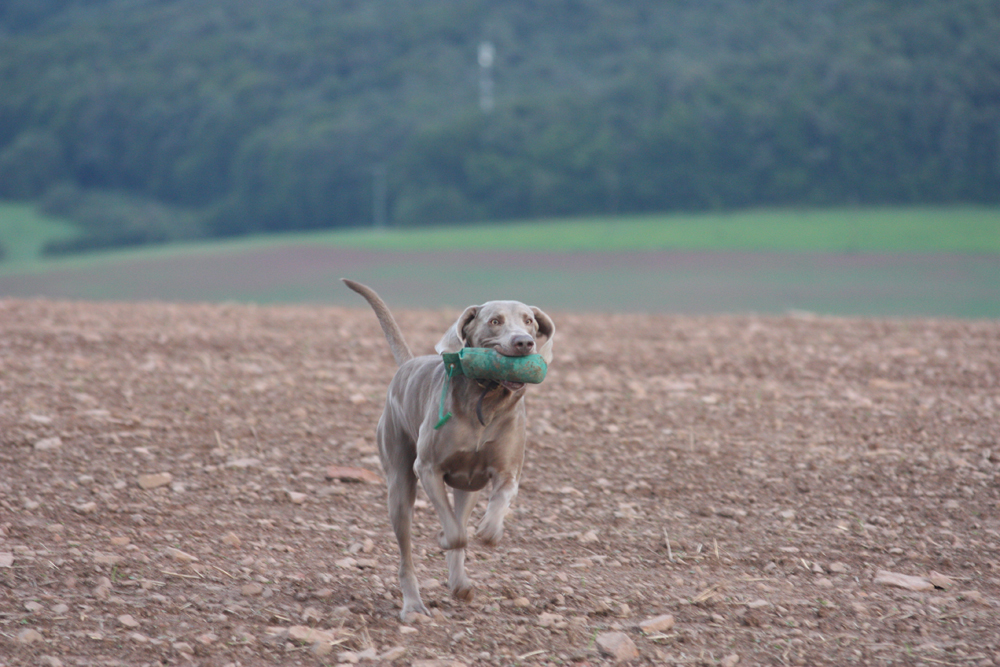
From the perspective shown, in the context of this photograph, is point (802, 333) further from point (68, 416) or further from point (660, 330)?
point (68, 416)

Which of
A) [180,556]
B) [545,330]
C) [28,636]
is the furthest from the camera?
[180,556]

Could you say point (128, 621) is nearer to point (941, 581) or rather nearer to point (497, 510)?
point (497, 510)

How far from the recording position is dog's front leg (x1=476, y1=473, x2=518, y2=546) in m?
3.96

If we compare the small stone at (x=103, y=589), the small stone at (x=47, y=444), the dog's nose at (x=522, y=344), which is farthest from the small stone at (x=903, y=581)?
the small stone at (x=47, y=444)

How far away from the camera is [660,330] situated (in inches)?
459

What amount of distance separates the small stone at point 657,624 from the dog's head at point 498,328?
52.1 inches

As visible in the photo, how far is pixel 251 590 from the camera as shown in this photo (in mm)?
4582

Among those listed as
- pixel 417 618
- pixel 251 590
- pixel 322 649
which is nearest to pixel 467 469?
pixel 417 618

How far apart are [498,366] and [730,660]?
5.33 ft

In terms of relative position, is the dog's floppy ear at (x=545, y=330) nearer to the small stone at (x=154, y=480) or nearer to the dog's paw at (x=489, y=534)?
the dog's paw at (x=489, y=534)

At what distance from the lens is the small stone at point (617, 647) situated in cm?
402

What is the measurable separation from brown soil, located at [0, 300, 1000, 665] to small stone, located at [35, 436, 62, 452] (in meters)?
0.07

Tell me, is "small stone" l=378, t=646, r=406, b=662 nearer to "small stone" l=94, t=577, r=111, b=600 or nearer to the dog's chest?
the dog's chest

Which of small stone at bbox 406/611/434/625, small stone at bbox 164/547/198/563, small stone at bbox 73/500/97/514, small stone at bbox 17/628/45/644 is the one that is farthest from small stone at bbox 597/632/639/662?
small stone at bbox 73/500/97/514
